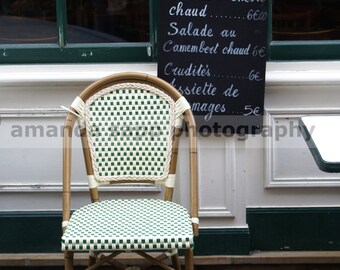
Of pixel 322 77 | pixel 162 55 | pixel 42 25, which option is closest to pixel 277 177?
pixel 322 77

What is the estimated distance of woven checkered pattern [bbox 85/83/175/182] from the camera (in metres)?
3.50

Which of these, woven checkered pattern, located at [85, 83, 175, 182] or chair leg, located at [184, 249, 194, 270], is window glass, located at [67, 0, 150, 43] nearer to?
woven checkered pattern, located at [85, 83, 175, 182]

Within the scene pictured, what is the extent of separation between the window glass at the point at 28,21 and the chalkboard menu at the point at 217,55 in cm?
56

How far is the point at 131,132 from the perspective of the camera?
3510mm

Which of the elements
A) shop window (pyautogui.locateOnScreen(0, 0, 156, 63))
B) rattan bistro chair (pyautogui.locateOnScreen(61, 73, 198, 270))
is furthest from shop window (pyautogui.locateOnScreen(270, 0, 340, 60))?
rattan bistro chair (pyautogui.locateOnScreen(61, 73, 198, 270))

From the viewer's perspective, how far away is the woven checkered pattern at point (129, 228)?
9.97 ft

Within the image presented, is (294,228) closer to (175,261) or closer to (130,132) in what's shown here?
(175,261)

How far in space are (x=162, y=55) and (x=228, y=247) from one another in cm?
103

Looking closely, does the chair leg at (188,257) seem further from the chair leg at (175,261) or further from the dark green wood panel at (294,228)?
the dark green wood panel at (294,228)

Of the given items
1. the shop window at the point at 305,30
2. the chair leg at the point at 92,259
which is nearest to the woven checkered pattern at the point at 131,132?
the chair leg at the point at 92,259

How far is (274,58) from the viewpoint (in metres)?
3.91

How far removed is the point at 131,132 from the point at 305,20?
1094mm

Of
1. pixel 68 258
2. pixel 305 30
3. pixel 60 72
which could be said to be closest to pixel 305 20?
pixel 305 30

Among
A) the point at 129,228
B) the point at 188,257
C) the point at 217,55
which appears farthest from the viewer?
the point at 217,55
